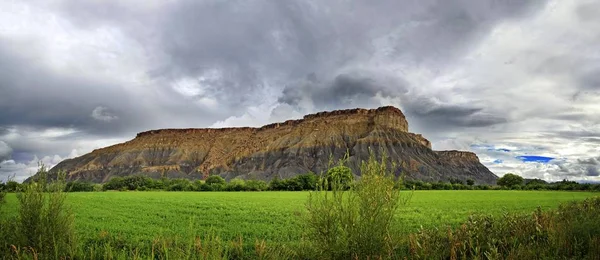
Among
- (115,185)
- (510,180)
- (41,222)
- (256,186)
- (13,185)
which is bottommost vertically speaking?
(41,222)

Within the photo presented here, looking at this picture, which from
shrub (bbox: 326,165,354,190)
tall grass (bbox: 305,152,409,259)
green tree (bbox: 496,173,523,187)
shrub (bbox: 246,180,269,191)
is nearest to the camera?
tall grass (bbox: 305,152,409,259)

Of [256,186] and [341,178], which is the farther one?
[256,186]

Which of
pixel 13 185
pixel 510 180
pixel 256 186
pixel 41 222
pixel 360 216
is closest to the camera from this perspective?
pixel 360 216

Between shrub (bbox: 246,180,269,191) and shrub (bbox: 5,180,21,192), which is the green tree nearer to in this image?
shrub (bbox: 246,180,269,191)

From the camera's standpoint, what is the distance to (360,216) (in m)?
8.89

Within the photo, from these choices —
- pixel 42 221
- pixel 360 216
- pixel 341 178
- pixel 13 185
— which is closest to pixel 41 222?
pixel 42 221

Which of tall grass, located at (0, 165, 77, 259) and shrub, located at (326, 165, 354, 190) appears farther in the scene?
tall grass, located at (0, 165, 77, 259)

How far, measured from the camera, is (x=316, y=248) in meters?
9.36

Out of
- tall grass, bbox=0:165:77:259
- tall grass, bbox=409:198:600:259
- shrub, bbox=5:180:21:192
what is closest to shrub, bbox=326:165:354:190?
tall grass, bbox=409:198:600:259

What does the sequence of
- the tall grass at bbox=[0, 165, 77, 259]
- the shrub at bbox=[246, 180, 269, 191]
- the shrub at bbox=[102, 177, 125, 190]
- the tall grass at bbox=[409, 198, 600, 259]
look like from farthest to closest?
1. the shrub at bbox=[102, 177, 125, 190]
2. the shrub at bbox=[246, 180, 269, 191]
3. the tall grass at bbox=[0, 165, 77, 259]
4. the tall grass at bbox=[409, 198, 600, 259]

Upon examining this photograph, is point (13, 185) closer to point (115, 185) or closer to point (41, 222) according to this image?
point (41, 222)

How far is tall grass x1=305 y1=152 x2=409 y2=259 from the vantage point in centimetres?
876

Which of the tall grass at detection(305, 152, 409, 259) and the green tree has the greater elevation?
the green tree

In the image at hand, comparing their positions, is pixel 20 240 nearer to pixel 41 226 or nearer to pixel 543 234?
pixel 41 226
